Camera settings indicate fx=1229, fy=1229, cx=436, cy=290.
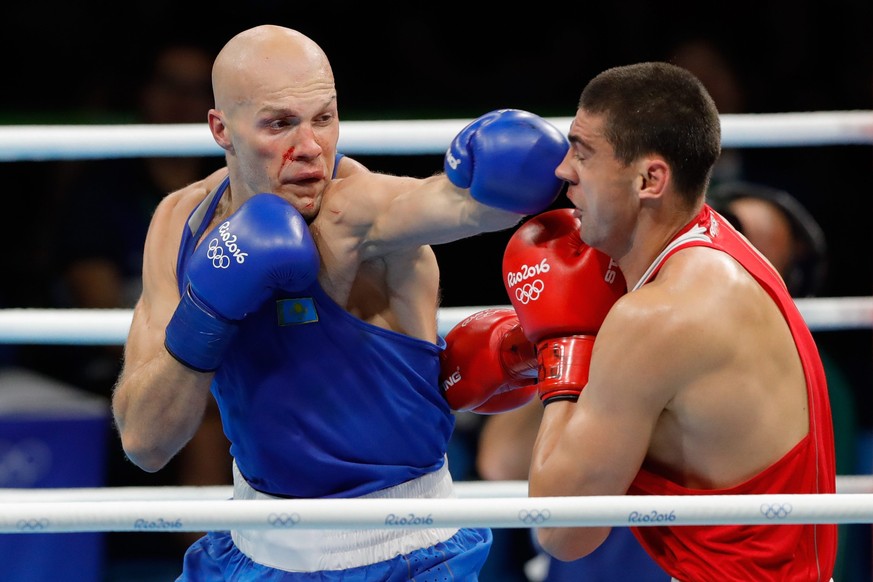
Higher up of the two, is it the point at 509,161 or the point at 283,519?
the point at 509,161

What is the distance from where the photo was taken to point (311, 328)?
7.23 feet

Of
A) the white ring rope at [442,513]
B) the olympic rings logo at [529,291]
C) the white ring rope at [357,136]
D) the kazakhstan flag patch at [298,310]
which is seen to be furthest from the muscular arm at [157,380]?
the olympic rings logo at [529,291]

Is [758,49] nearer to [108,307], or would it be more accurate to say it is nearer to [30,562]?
[108,307]

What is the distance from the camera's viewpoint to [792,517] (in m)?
1.76

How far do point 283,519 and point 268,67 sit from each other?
2.74 feet

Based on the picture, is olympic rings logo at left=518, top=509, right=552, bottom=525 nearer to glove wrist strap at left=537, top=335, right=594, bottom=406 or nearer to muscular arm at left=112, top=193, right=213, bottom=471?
glove wrist strap at left=537, top=335, right=594, bottom=406

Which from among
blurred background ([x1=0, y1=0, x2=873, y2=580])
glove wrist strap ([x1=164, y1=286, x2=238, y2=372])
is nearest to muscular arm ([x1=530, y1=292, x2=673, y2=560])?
glove wrist strap ([x1=164, y1=286, x2=238, y2=372])

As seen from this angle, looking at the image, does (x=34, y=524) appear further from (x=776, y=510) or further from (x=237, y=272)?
(x=776, y=510)

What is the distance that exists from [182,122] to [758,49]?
7.18 ft

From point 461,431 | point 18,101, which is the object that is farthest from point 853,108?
point 18,101

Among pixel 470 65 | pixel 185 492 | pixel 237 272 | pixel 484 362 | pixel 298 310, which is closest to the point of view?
pixel 237 272

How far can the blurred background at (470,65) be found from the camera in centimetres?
433

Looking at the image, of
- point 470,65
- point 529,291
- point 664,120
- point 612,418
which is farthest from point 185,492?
point 470,65

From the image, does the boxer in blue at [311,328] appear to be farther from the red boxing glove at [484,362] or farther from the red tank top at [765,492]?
the red tank top at [765,492]
